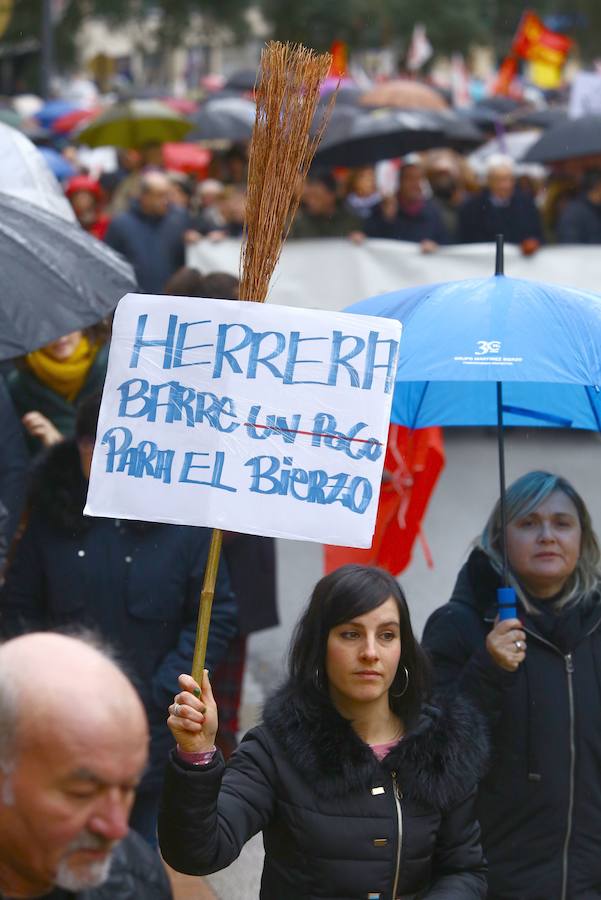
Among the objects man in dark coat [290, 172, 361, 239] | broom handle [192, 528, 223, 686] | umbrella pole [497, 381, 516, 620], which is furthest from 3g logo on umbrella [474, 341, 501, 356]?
man in dark coat [290, 172, 361, 239]

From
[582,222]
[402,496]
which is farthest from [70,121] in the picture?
[402,496]

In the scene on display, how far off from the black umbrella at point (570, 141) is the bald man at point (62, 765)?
1212 centimetres

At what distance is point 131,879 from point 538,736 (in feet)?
5.48

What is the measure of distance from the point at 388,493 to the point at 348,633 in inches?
106

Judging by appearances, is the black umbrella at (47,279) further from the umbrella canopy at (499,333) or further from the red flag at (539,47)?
the red flag at (539,47)

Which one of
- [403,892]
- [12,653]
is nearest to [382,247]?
[403,892]

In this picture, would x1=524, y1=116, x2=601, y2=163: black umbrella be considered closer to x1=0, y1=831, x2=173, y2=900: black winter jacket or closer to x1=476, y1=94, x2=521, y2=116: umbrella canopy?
x1=476, y1=94, x2=521, y2=116: umbrella canopy

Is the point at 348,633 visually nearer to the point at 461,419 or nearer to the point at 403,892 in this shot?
the point at 403,892

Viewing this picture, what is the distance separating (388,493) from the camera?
19.8ft

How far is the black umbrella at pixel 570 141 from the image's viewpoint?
13.7m

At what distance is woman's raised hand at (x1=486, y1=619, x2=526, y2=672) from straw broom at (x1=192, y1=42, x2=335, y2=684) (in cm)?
83

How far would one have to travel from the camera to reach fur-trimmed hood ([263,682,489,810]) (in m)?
3.21

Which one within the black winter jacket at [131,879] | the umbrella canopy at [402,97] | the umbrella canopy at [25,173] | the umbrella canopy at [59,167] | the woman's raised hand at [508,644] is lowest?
the black winter jacket at [131,879]

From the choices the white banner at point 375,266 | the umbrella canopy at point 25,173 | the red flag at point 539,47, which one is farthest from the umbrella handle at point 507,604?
the red flag at point 539,47
